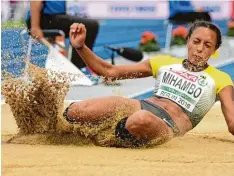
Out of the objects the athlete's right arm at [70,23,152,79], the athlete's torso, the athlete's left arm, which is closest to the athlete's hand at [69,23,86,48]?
the athlete's right arm at [70,23,152,79]

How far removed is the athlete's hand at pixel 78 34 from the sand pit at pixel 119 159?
665 mm

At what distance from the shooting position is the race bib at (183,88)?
461cm

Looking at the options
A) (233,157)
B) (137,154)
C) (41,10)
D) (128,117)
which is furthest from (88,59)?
(41,10)

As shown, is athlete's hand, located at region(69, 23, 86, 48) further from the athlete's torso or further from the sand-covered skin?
the athlete's torso

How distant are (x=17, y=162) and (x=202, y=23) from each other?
5.82ft

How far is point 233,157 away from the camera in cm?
408

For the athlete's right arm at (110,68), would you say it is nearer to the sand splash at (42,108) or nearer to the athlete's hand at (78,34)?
the athlete's hand at (78,34)

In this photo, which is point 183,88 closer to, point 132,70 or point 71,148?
point 132,70

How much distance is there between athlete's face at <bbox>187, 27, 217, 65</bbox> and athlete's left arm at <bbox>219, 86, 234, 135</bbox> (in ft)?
0.85

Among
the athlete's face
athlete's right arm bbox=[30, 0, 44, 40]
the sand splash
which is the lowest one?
athlete's right arm bbox=[30, 0, 44, 40]

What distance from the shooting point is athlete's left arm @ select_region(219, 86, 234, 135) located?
4500mm

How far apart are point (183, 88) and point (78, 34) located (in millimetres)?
781

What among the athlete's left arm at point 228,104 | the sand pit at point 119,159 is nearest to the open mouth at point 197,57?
the athlete's left arm at point 228,104

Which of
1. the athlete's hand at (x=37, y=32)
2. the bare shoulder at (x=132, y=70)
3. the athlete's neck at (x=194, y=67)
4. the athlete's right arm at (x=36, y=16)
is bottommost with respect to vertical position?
the athlete's hand at (x=37, y=32)
